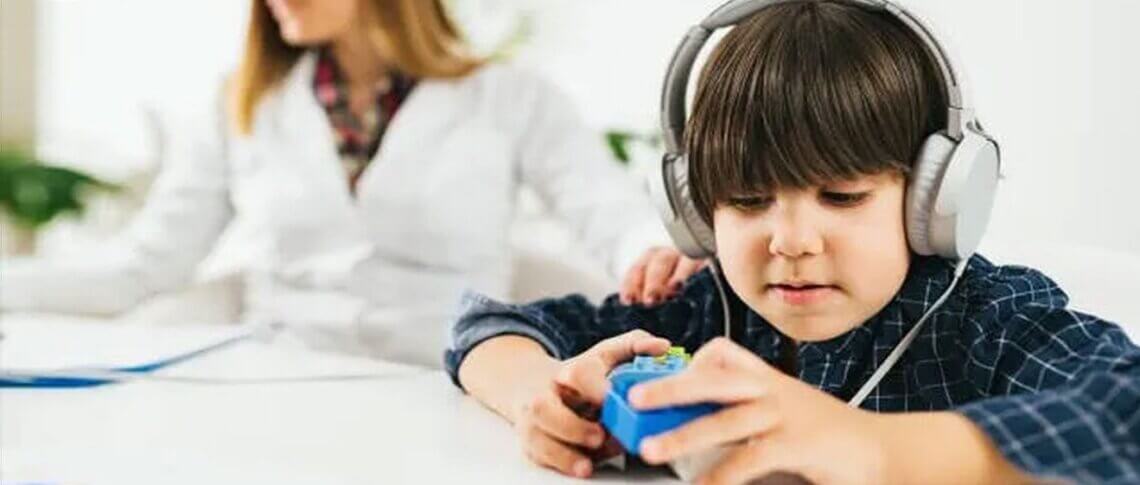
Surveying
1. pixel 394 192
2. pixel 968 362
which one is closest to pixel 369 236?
pixel 394 192

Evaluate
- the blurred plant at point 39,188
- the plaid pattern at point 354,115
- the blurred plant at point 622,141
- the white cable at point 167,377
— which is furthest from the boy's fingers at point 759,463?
the blurred plant at point 39,188

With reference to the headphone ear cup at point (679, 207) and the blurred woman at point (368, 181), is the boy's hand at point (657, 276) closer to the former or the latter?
the headphone ear cup at point (679, 207)

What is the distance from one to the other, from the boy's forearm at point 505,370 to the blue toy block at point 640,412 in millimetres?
170

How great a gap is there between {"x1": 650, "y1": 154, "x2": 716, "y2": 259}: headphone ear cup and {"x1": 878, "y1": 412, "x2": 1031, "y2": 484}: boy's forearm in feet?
0.84

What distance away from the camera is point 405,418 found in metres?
0.79

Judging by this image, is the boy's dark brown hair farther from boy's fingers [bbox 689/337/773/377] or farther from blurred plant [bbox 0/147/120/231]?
blurred plant [bbox 0/147/120/231]

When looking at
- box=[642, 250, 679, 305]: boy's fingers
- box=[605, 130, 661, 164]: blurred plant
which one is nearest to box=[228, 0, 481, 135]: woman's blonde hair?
box=[605, 130, 661, 164]: blurred plant

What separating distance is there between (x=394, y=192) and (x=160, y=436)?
61 centimetres

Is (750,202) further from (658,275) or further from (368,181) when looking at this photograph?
(368,181)

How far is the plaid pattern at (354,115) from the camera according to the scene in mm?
1373

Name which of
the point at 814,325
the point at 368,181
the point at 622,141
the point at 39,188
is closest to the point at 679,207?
the point at 814,325

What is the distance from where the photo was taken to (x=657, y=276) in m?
0.86

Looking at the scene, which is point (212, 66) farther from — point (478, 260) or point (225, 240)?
point (478, 260)

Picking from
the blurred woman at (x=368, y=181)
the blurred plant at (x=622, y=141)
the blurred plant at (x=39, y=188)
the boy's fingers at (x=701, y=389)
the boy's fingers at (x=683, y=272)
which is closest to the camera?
the boy's fingers at (x=701, y=389)
